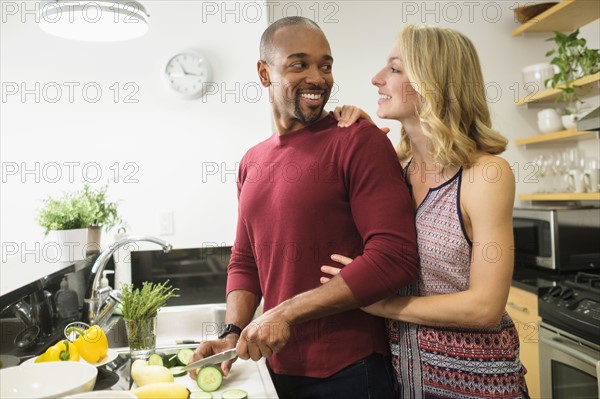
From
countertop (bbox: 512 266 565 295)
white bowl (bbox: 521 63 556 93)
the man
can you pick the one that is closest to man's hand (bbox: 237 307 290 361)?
the man

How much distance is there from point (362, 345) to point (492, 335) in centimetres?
30

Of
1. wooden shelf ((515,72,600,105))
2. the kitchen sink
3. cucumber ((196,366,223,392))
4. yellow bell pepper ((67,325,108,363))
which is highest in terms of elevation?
wooden shelf ((515,72,600,105))

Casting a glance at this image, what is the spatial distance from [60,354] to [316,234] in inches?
24.7

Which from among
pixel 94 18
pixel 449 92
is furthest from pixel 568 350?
pixel 94 18

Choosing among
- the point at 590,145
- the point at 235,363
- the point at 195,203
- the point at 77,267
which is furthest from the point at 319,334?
the point at 590,145

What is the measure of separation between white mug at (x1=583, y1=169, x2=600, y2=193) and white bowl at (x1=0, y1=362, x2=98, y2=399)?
267cm

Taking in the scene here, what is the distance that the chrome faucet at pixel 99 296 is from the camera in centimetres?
187

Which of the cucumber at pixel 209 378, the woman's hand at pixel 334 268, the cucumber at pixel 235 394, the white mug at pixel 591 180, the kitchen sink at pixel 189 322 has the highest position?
the white mug at pixel 591 180

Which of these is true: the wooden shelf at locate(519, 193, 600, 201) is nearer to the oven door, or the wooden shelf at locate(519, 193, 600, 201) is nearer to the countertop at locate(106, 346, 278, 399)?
the oven door

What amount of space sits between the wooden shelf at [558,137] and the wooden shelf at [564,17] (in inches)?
25.4

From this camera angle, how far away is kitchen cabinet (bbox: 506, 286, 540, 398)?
2643mm

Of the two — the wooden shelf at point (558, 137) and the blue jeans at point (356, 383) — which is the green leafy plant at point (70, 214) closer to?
the blue jeans at point (356, 383)

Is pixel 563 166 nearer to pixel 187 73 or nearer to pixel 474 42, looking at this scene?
pixel 474 42

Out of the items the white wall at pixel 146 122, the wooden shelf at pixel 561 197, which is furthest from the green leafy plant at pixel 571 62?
the white wall at pixel 146 122
